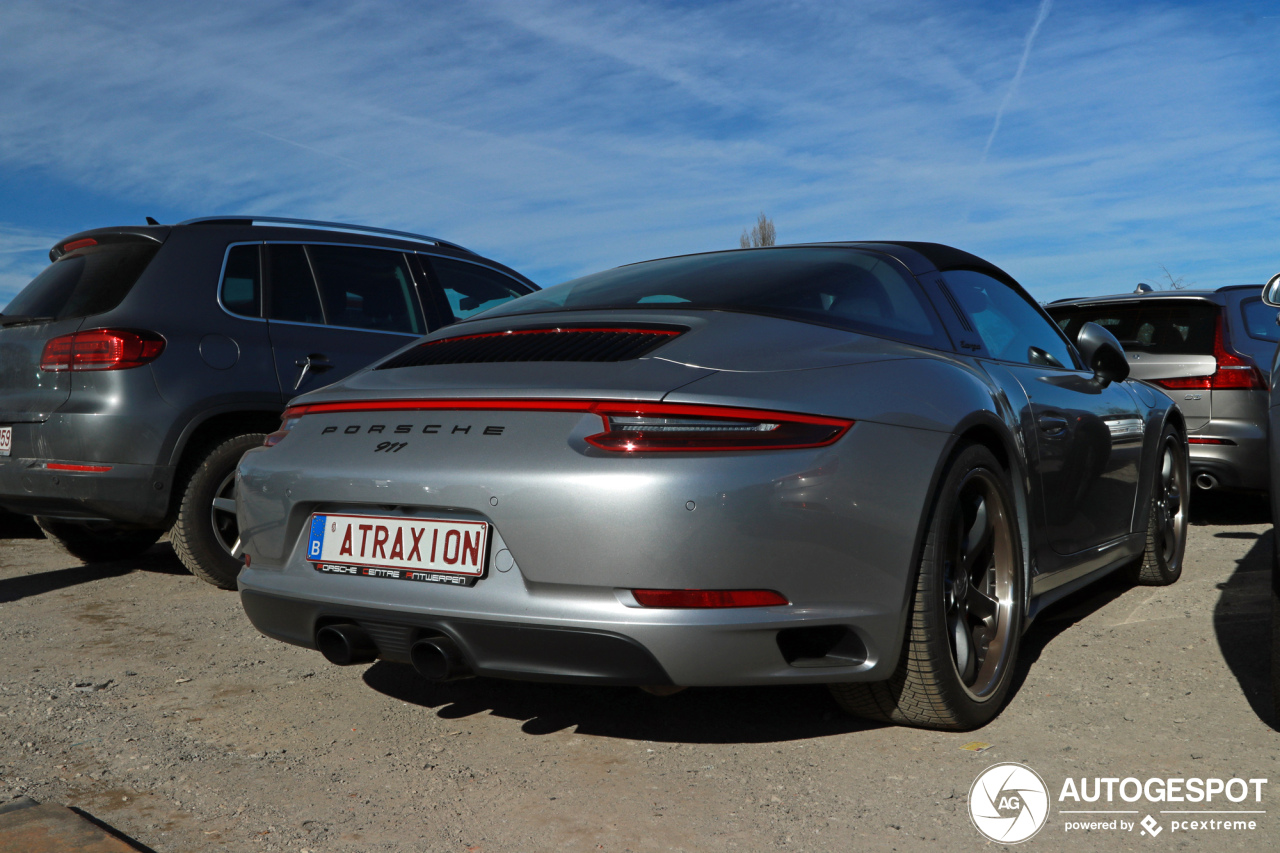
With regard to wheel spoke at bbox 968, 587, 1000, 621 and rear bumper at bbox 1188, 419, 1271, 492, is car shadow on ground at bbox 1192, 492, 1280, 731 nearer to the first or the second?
rear bumper at bbox 1188, 419, 1271, 492

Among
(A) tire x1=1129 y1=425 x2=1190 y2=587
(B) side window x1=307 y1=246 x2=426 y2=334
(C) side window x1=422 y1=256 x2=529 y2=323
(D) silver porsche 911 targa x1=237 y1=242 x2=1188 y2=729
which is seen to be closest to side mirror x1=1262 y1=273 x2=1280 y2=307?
(A) tire x1=1129 y1=425 x2=1190 y2=587

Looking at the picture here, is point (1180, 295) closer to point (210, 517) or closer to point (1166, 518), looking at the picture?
point (1166, 518)

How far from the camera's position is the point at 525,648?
2.32m

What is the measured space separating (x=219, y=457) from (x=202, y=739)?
2075 mm

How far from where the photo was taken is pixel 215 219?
505 cm

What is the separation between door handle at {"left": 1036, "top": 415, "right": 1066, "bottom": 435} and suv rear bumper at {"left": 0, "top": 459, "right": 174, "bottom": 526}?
343cm

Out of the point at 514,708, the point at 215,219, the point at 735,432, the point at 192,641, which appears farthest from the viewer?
the point at 215,219

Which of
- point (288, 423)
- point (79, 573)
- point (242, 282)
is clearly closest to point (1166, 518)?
point (288, 423)

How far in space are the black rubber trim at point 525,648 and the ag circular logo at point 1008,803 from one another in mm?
742

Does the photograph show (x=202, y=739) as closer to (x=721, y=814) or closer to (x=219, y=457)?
(x=721, y=814)

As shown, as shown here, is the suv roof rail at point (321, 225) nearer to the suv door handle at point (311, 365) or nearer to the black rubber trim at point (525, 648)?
the suv door handle at point (311, 365)

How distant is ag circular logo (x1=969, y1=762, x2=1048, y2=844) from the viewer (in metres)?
2.26

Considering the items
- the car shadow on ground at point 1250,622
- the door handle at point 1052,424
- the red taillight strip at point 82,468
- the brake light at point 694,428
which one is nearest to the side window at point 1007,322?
the door handle at point 1052,424

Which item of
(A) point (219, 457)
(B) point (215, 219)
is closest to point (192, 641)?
(A) point (219, 457)
